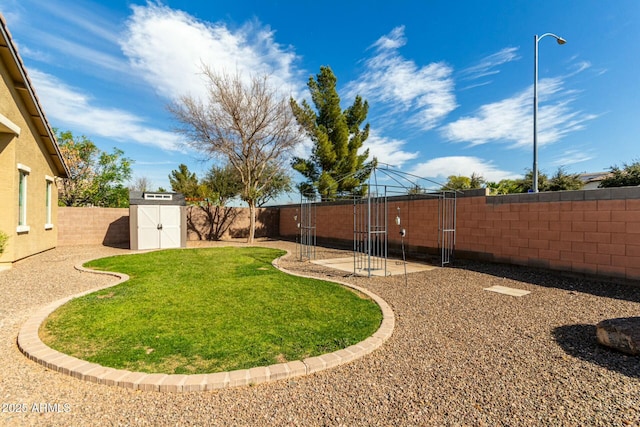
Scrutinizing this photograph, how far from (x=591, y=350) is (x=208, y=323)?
4.45m

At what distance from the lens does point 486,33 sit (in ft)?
31.8

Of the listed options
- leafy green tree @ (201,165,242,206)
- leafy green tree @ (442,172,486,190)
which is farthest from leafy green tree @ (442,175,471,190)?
leafy green tree @ (201,165,242,206)

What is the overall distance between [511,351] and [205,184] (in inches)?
1142

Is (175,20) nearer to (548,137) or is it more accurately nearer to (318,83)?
(548,137)

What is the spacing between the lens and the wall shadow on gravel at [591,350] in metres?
2.77

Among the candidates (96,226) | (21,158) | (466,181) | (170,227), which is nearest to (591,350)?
(21,158)

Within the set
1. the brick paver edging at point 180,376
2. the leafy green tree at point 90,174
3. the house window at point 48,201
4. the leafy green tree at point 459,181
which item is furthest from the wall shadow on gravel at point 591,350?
the leafy green tree at point 459,181

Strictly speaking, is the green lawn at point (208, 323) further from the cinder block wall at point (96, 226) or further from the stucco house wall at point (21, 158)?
the cinder block wall at point (96, 226)

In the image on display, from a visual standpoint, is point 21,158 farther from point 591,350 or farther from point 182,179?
point 182,179

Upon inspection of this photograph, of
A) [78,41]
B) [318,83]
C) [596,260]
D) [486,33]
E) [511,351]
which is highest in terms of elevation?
[318,83]

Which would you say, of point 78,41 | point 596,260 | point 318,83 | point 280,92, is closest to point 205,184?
point 318,83

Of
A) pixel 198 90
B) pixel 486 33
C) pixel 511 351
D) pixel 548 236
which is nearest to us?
pixel 511 351

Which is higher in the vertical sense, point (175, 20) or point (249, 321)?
point (175, 20)

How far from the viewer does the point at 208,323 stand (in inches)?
148
